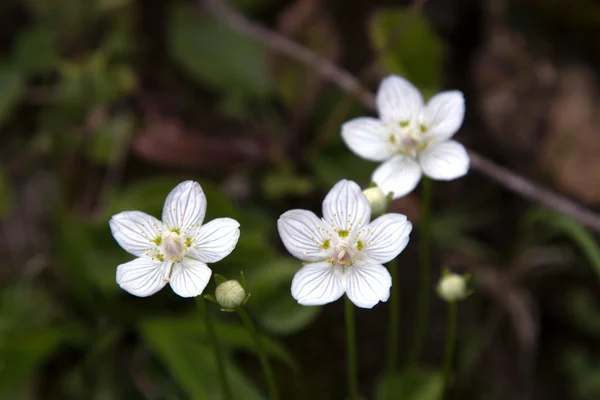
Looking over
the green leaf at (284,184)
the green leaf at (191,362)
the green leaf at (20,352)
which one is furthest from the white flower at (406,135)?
the green leaf at (20,352)

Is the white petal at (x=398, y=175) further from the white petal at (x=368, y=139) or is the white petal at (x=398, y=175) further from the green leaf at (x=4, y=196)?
the green leaf at (x=4, y=196)

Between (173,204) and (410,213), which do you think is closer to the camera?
(173,204)

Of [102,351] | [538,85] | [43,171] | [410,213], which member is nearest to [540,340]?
[410,213]

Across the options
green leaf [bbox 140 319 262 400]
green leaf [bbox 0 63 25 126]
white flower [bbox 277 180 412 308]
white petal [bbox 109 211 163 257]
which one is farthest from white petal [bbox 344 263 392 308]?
green leaf [bbox 0 63 25 126]

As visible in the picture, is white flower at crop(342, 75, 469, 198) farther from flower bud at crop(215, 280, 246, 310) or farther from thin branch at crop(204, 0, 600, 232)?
flower bud at crop(215, 280, 246, 310)

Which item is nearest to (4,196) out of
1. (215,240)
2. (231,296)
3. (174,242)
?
(174,242)

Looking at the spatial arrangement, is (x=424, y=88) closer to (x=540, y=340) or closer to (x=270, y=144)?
(x=270, y=144)

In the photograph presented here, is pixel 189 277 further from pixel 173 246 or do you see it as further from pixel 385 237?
pixel 385 237
